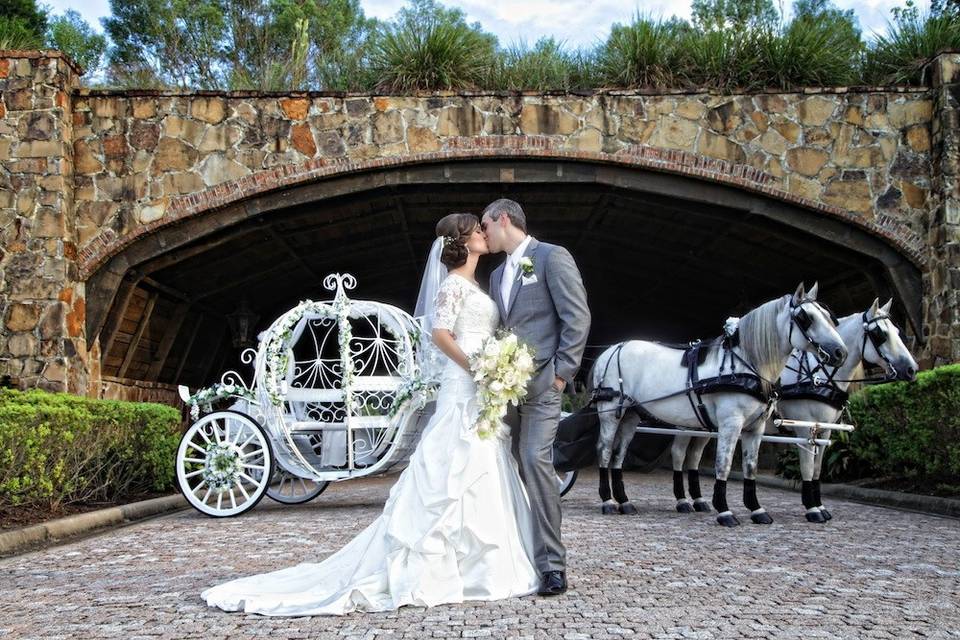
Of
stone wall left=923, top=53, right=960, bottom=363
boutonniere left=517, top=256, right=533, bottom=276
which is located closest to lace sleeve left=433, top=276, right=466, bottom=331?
boutonniere left=517, top=256, right=533, bottom=276

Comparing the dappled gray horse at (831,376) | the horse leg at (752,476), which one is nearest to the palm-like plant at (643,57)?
the dappled gray horse at (831,376)

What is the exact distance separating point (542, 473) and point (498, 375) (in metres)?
0.53

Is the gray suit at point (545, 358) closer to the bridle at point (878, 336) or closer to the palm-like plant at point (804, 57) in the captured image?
the bridle at point (878, 336)

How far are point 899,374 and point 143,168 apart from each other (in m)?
9.15

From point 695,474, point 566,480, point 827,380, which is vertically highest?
point 827,380

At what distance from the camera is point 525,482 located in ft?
16.8

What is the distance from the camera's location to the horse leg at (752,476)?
8023 millimetres

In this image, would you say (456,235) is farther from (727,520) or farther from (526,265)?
(727,520)

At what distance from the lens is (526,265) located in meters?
5.06

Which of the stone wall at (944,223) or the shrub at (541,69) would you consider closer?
the stone wall at (944,223)

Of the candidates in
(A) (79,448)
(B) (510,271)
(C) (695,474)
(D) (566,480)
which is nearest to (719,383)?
(C) (695,474)

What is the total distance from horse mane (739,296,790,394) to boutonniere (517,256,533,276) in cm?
344

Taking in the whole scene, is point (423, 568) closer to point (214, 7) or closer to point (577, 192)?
point (577, 192)

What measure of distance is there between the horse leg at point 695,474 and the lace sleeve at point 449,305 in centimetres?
441
